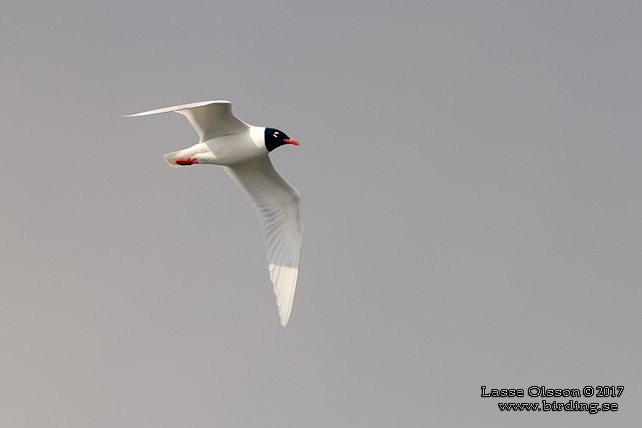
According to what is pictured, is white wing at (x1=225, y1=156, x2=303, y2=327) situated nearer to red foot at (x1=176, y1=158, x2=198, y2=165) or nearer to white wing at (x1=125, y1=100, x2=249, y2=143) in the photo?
white wing at (x1=125, y1=100, x2=249, y2=143)

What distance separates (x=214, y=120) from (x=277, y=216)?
272 cm

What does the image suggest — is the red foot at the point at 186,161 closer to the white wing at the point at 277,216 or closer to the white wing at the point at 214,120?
the white wing at the point at 214,120

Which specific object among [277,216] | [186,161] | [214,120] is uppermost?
[214,120]

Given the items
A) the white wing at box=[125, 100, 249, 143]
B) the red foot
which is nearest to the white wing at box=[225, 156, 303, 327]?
the white wing at box=[125, 100, 249, 143]

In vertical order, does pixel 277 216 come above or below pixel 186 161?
below

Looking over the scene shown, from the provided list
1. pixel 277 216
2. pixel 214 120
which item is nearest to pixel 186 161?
pixel 214 120

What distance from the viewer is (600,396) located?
65.4ft

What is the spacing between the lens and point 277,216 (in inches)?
787

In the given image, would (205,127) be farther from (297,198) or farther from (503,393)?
(503,393)

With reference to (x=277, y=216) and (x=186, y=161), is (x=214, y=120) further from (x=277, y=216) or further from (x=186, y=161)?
(x=277, y=216)

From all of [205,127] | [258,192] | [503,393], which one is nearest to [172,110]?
[205,127]

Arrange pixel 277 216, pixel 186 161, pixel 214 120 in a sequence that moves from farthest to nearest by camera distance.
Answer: pixel 277 216
pixel 186 161
pixel 214 120

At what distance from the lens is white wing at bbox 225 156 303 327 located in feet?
64.2

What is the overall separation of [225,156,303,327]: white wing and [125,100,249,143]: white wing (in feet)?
3.60
